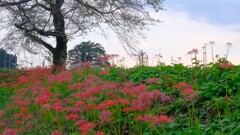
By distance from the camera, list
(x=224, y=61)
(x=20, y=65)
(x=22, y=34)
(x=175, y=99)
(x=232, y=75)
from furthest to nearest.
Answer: (x=20, y=65) < (x=22, y=34) < (x=224, y=61) < (x=175, y=99) < (x=232, y=75)

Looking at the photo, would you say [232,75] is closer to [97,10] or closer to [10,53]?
[97,10]

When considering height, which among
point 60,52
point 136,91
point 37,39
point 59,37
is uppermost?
point 59,37

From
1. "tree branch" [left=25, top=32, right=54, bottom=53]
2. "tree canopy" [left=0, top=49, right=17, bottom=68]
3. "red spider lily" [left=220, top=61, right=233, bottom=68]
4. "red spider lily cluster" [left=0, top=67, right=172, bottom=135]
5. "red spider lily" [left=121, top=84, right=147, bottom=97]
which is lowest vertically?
"red spider lily cluster" [left=0, top=67, right=172, bottom=135]

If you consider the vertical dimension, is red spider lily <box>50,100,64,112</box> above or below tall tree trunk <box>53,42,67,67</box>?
below

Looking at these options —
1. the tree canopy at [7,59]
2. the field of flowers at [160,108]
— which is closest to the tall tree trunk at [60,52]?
the tree canopy at [7,59]

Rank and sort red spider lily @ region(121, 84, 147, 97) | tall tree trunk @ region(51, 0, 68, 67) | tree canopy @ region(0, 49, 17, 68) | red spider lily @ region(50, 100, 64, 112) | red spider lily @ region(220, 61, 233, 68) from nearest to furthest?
red spider lily @ region(121, 84, 147, 97) < red spider lily @ region(50, 100, 64, 112) < red spider lily @ region(220, 61, 233, 68) < tall tree trunk @ region(51, 0, 68, 67) < tree canopy @ region(0, 49, 17, 68)

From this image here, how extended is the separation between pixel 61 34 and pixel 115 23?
2.15m

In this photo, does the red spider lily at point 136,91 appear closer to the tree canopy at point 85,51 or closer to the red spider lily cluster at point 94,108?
the red spider lily cluster at point 94,108

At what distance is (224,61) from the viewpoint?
5.96 meters

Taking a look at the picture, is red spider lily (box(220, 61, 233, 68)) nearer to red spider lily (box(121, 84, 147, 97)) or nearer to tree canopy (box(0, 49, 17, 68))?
red spider lily (box(121, 84, 147, 97))

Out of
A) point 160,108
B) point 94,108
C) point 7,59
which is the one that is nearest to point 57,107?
point 94,108

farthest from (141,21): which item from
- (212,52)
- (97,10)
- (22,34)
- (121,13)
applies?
(212,52)

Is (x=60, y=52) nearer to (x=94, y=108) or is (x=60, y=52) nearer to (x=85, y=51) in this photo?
(x=85, y=51)

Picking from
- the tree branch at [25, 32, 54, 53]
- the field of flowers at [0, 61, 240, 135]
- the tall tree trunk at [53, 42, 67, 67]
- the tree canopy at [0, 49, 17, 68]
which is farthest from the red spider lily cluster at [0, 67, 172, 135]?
the tree canopy at [0, 49, 17, 68]
